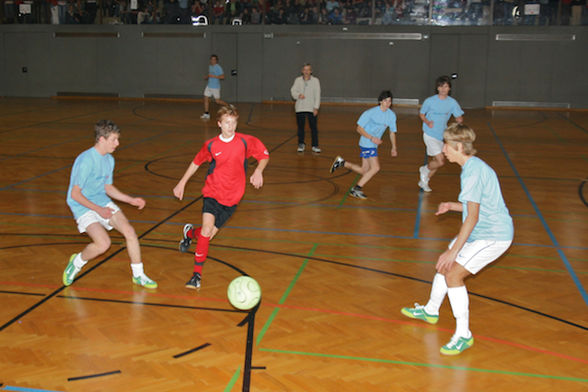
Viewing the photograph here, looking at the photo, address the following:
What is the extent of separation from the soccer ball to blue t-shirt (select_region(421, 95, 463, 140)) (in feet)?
19.4

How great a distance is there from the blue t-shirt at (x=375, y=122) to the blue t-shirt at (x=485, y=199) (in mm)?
5155

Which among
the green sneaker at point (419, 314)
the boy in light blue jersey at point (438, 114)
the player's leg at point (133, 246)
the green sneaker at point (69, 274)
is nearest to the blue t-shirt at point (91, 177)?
the player's leg at point (133, 246)

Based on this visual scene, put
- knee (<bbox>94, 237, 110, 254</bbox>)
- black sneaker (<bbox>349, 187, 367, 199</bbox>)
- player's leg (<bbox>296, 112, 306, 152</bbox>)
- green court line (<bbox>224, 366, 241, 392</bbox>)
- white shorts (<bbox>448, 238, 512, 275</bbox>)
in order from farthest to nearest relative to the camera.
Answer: player's leg (<bbox>296, 112, 306, 152</bbox>) → black sneaker (<bbox>349, 187, 367, 199</bbox>) → knee (<bbox>94, 237, 110, 254</bbox>) → white shorts (<bbox>448, 238, 512, 275</bbox>) → green court line (<bbox>224, 366, 241, 392</bbox>)

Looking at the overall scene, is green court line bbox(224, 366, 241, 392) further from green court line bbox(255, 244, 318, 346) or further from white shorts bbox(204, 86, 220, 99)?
white shorts bbox(204, 86, 220, 99)

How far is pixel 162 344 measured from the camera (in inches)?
198

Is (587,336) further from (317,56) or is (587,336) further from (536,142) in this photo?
(317,56)

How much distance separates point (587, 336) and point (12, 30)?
31403 mm

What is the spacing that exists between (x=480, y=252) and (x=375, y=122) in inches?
214

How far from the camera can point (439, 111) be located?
33.8ft

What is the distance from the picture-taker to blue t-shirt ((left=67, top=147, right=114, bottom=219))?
225 inches

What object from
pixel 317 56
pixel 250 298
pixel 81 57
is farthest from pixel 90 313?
pixel 81 57

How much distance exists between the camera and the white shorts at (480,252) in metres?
4.83

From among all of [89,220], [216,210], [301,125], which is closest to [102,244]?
[89,220]

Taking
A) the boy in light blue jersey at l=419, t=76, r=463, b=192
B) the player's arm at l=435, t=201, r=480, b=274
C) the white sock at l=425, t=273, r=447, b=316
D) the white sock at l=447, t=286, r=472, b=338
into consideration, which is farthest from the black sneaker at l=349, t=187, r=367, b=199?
the player's arm at l=435, t=201, r=480, b=274
